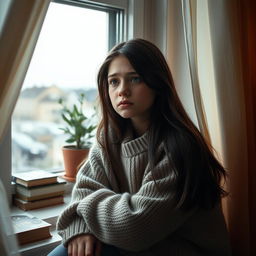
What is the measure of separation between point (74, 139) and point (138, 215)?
2.31 ft

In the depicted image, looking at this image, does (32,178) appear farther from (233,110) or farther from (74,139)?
(233,110)

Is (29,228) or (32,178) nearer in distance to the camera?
(29,228)

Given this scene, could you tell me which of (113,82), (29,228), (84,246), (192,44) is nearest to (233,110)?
(192,44)

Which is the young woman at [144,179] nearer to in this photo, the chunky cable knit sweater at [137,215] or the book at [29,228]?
the chunky cable knit sweater at [137,215]

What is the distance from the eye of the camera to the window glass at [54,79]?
1484 mm

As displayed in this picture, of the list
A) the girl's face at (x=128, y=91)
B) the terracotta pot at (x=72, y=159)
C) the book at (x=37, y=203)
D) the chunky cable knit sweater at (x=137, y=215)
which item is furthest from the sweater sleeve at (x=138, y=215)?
the terracotta pot at (x=72, y=159)

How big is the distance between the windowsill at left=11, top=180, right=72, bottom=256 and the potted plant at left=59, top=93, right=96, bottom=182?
0.26ft

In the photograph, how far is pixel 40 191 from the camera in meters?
1.38

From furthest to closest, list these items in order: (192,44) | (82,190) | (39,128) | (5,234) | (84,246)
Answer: (39,128), (192,44), (82,190), (84,246), (5,234)

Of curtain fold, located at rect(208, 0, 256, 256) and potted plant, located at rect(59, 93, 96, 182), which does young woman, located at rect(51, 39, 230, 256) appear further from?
potted plant, located at rect(59, 93, 96, 182)

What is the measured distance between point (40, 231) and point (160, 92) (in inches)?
24.2

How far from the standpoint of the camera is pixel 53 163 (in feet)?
5.28

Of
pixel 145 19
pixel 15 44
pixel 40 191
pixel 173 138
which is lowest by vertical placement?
pixel 40 191

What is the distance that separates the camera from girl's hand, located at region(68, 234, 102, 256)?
3.13 feet
